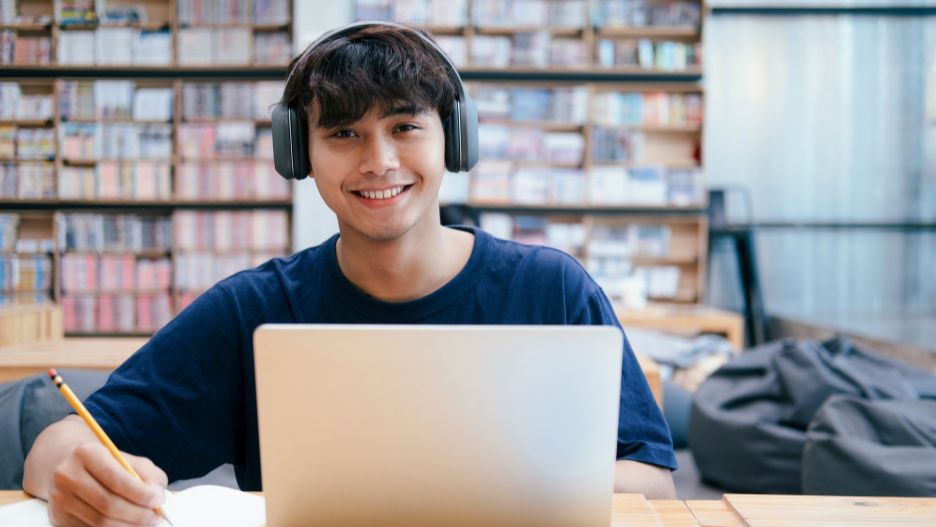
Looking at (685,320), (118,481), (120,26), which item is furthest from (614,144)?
(118,481)

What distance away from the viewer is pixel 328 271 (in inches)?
40.0

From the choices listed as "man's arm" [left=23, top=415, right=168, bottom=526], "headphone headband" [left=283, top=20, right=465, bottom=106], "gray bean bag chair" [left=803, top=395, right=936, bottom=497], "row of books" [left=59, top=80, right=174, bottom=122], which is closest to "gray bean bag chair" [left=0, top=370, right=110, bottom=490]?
"man's arm" [left=23, top=415, right=168, bottom=526]

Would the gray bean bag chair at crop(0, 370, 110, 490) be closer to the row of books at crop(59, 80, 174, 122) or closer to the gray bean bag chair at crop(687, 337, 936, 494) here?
the gray bean bag chair at crop(687, 337, 936, 494)

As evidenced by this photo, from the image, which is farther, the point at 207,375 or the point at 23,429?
the point at 23,429

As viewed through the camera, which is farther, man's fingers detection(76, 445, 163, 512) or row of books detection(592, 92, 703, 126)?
row of books detection(592, 92, 703, 126)

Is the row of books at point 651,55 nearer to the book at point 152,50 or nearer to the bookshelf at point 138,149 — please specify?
the bookshelf at point 138,149

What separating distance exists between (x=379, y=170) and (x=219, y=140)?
13.1 ft

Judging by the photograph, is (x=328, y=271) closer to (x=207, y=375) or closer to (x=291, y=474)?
(x=207, y=375)

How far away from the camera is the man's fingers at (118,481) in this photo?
58 centimetres

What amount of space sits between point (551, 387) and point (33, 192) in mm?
5153

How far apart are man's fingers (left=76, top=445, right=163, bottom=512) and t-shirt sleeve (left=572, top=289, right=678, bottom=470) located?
0.57 m

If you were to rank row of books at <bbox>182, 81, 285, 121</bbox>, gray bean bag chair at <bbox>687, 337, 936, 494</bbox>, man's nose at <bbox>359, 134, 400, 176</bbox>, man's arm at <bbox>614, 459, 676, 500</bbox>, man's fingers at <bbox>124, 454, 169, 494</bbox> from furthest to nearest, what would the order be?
row of books at <bbox>182, 81, 285, 121</bbox>
gray bean bag chair at <bbox>687, 337, 936, 494</bbox>
man's nose at <bbox>359, 134, 400, 176</bbox>
man's arm at <bbox>614, 459, 676, 500</bbox>
man's fingers at <bbox>124, 454, 169, 494</bbox>

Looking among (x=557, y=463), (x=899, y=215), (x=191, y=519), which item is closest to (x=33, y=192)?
(x=191, y=519)

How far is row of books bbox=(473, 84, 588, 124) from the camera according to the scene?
4.50 metres
